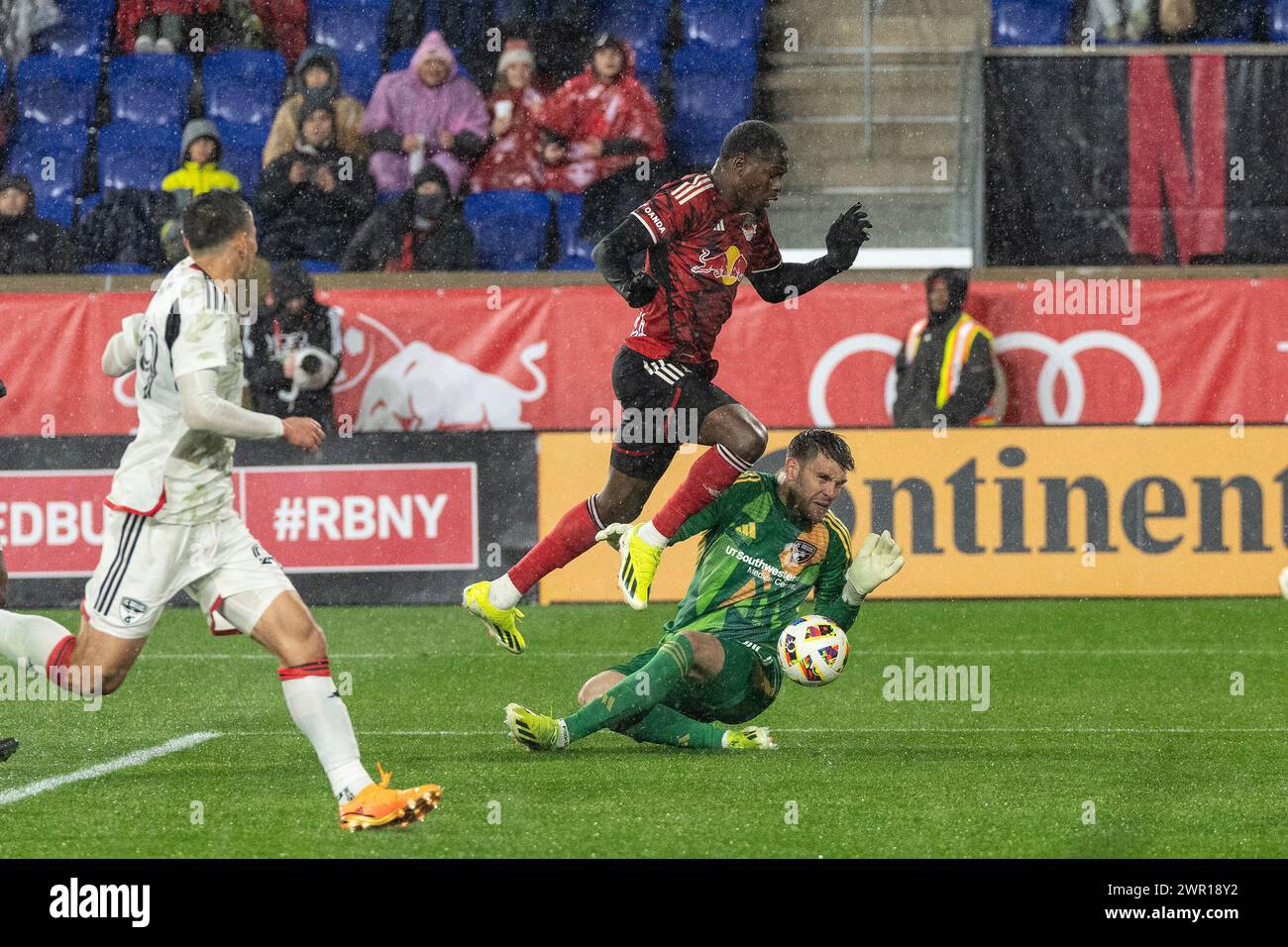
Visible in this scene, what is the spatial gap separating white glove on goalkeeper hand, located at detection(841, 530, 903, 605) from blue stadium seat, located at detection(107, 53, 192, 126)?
1135 centimetres

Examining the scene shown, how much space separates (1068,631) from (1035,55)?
5.38 metres

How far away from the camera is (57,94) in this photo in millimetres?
17094

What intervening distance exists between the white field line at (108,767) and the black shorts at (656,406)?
77.7 inches

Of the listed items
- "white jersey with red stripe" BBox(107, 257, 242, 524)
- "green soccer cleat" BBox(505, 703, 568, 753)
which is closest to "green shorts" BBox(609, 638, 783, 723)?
"green soccer cleat" BBox(505, 703, 568, 753)

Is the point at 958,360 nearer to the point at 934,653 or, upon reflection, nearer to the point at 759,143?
the point at 934,653

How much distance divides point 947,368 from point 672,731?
7537 mm

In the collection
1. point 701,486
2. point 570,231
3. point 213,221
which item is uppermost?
point 213,221

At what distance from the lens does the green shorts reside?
7.18 meters

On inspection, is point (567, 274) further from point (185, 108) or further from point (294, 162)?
point (185, 108)

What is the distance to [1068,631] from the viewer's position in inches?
460

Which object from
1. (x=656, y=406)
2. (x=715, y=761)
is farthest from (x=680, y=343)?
(x=715, y=761)

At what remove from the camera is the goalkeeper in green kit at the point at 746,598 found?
707 centimetres

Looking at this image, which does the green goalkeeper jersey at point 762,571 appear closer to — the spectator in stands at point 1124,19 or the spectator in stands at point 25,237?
the spectator in stands at point 25,237

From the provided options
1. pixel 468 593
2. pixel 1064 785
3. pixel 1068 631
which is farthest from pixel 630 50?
pixel 1064 785
